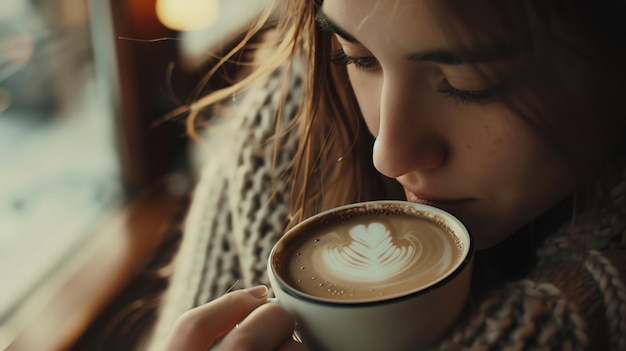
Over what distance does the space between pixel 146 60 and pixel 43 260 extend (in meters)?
0.47

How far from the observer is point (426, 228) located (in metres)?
0.70

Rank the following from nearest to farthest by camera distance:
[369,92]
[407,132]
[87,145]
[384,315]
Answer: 1. [384,315]
2. [407,132]
3. [369,92]
4. [87,145]

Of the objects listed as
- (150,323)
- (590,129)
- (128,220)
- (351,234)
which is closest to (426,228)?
(351,234)

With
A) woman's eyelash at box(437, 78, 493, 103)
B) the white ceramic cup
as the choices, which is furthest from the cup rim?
woman's eyelash at box(437, 78, 493, 103)

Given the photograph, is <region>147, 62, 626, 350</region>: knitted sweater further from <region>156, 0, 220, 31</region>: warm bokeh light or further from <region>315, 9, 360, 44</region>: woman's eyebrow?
<region>156, 0, 220, 31</region>: warm bokeh light

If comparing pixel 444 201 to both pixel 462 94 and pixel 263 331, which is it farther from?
pixel 263 331

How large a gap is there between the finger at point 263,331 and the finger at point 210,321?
0.07 feet

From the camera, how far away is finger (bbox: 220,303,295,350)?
59 centimetres

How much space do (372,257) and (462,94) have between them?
0.18 meters

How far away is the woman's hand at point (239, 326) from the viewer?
0.59m

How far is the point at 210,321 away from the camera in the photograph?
63 centimetres

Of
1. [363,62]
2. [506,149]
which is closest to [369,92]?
[363,62]

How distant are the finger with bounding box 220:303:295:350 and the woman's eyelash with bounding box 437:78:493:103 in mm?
248

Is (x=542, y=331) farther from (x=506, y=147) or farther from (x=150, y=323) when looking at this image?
(x=150, y=323)
